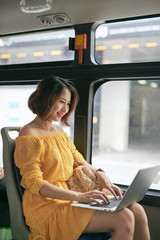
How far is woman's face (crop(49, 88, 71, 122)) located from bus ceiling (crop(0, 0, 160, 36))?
685 millimetres

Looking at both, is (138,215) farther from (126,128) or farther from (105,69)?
(105,69)

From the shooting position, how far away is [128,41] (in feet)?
8.32

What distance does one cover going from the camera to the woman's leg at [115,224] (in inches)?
63.5

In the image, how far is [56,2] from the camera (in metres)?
2.33

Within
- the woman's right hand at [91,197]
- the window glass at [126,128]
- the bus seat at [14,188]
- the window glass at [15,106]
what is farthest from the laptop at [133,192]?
the window glass at [15,106]

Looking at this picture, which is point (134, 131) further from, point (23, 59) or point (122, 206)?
point (23, 59)

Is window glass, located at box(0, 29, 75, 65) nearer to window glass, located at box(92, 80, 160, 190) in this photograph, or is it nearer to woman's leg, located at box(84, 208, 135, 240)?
window glass, located at box(92, 80, 160, 190)

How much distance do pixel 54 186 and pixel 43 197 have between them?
14 cm

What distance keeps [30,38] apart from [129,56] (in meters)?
1.06

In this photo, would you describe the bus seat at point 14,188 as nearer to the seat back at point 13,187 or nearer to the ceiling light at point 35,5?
the seat back at point 13,187

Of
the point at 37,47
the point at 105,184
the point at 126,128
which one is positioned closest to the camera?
the point at 105,184

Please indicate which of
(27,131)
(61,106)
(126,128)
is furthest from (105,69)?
(27,131)

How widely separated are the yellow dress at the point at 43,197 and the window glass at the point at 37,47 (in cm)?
119

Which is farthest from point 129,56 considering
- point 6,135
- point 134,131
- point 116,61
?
point 6,135
